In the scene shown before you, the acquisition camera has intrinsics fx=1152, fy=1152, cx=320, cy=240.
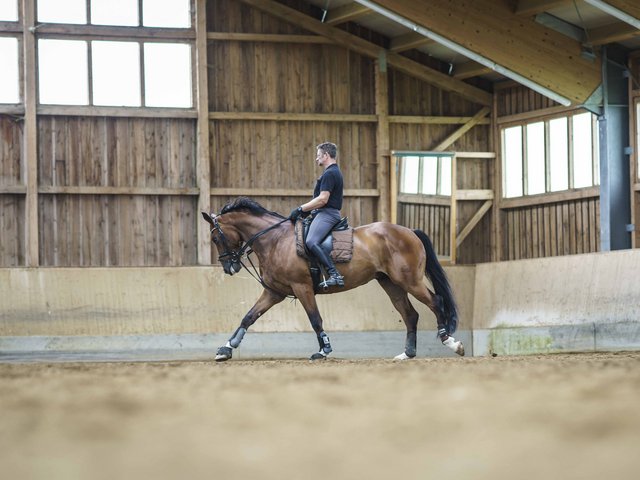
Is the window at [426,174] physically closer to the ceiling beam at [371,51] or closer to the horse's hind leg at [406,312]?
the ceiling beam at [371,51]

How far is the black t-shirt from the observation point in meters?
11.8

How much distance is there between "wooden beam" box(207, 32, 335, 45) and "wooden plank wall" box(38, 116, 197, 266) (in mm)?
1777

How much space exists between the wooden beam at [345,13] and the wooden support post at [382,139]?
49.4 inches

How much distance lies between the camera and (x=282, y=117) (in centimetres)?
2189

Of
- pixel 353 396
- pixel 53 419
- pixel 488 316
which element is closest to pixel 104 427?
pixel 53 419

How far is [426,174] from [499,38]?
16.8 feet

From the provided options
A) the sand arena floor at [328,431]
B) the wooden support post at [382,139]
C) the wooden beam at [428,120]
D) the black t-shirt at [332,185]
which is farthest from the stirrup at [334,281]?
the wooden beam at [428,120]

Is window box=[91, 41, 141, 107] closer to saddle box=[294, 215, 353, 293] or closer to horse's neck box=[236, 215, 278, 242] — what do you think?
horse's neck box=[236, 215, 278, 242]

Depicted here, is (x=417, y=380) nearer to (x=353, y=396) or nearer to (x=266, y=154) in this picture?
(x=353, y=396)

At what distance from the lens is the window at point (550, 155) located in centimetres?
2142

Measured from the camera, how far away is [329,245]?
39.5ft

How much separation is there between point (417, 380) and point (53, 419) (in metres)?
2.41

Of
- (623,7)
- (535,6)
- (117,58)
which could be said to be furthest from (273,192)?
(623,7)

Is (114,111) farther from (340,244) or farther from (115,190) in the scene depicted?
(340,244)
